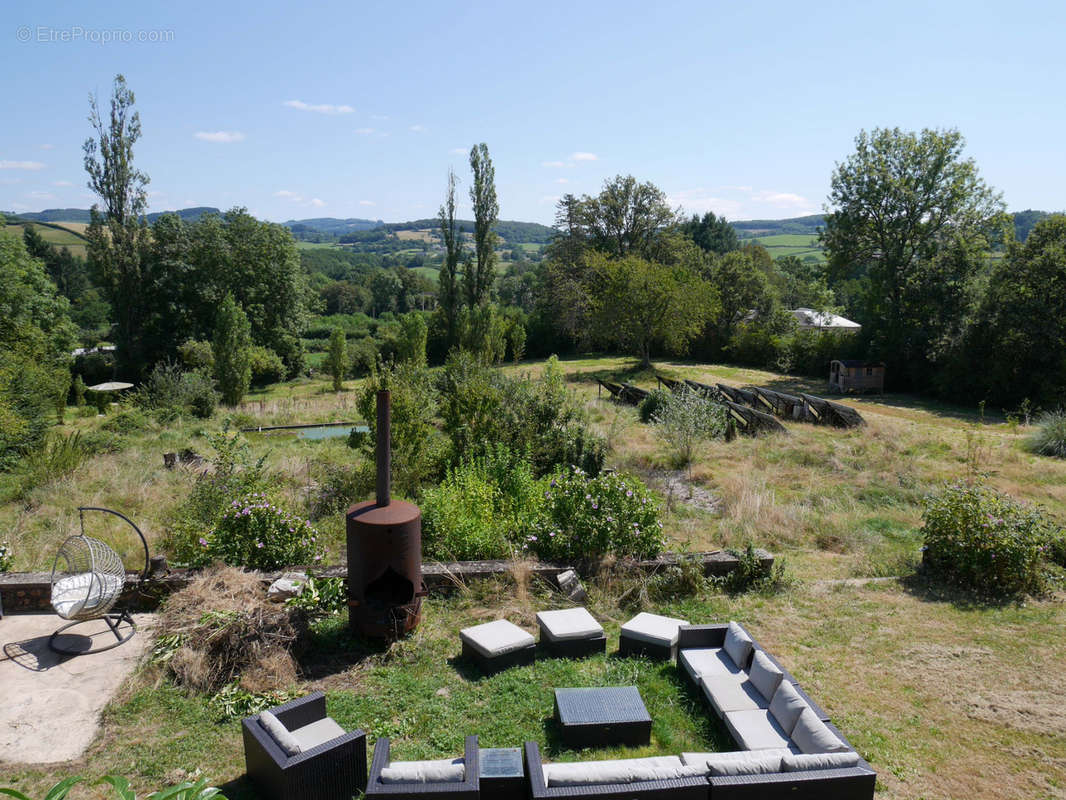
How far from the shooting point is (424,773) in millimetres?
3480

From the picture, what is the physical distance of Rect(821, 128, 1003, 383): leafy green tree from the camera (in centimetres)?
2605

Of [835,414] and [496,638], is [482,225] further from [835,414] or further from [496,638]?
[496,638]

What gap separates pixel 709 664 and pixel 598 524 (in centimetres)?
227

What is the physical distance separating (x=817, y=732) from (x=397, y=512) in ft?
11.7

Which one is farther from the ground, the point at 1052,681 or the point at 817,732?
the point at 817,732

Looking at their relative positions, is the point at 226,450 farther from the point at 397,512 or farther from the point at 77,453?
the point at 77,453

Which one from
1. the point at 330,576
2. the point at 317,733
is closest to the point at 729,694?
the point at 317,733

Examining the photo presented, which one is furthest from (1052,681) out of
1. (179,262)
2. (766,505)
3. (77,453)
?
(179,262)

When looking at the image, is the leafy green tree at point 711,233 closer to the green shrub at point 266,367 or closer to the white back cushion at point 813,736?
the green shrub at point 266,367

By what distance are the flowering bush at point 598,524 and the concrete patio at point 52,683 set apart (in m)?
4.05

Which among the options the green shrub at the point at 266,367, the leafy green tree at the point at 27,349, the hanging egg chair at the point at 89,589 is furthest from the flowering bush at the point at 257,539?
the green shrub at the point at 266,367

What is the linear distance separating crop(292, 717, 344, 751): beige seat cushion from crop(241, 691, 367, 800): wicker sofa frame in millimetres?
196

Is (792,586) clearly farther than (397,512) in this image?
Yes

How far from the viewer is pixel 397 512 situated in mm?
5664
